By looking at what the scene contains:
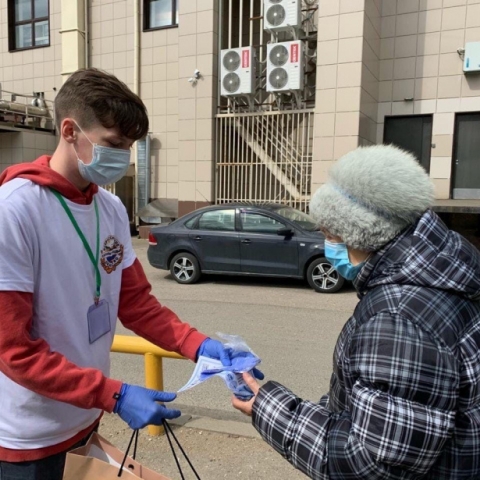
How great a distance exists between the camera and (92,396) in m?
1.49

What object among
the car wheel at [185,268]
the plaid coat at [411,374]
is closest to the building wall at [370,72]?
the car wheel at [185,268]

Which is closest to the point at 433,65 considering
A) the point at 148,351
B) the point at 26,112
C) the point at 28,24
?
the point at 148,351

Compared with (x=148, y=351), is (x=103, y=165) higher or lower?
higher

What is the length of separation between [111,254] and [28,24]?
60.8ft

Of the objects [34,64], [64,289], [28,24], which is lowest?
[64,289]

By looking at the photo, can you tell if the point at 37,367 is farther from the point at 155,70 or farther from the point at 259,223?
the point at 155,70

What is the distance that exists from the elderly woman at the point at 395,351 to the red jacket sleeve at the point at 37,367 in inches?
20.8

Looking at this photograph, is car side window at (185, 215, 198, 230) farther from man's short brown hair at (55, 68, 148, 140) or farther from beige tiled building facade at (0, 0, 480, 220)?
man's short brown hair at (55, 68, 148, 140)

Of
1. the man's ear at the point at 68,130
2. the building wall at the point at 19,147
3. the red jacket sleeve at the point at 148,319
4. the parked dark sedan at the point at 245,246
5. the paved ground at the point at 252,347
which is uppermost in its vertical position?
the building wall at the point at 19,147

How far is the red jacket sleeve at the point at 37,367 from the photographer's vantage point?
1.41 meters

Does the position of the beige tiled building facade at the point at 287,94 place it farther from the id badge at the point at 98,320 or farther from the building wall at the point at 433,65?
the id badge at the point at 98,320

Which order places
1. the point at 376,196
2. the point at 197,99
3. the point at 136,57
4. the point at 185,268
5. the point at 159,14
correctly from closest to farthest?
1. the point at 376,196
2. the point at 185,268
3. the point at 197,99
4. the point at 136,57
5. the point at 159,14

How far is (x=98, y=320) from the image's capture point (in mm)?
1709

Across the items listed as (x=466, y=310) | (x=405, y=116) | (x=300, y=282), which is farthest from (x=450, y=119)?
(x=466, y=310)
